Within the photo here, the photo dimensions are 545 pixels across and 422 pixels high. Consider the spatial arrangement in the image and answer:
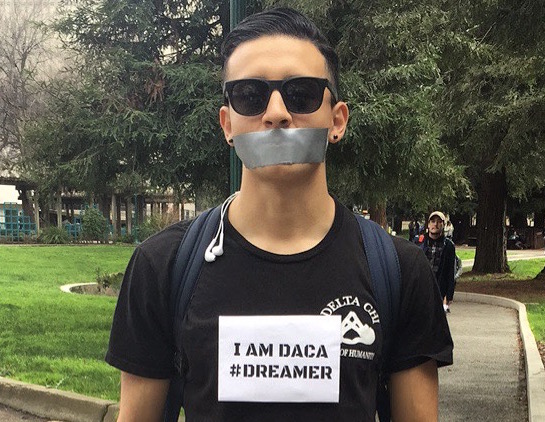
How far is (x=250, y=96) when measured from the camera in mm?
1656

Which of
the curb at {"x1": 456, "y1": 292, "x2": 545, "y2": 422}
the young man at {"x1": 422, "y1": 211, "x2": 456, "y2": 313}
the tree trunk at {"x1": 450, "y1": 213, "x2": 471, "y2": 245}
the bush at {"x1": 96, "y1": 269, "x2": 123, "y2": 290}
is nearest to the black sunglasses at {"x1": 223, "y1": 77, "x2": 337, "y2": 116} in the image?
the curb at {"x1": 456, "y1": 292, "x2": 545, "y2": 422}

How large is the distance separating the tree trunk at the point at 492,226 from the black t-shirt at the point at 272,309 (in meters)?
20.3

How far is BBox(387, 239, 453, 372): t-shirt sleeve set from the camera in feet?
5.42

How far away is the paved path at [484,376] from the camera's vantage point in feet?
21.5

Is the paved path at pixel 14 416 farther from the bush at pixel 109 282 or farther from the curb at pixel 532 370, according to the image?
the bush at pixel 109 282

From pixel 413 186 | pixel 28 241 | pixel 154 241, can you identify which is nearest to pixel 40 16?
pixel 28 241

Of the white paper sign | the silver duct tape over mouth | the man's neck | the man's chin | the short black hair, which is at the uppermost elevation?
the short black hair

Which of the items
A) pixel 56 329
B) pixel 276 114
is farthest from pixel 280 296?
pixel 56 329

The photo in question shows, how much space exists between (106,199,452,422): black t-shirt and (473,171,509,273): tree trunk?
20311mm

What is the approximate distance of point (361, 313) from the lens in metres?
1.59

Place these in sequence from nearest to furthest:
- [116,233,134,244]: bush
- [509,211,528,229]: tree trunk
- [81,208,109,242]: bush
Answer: [81,208,109,242]: bush
[116,233,134,244]: bush
[509,211,528,229]: tree trunk

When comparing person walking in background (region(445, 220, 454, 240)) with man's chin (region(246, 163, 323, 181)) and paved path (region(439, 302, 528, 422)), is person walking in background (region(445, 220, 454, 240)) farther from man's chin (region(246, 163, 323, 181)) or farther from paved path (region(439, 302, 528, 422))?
man's chin (region(246, 163, 323, 181))

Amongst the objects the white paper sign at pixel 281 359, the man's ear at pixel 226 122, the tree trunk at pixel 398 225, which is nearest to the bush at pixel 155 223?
the tree trunk at pixel 398 225

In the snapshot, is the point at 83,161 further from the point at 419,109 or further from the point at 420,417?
the point at 420,417
